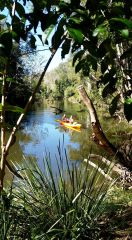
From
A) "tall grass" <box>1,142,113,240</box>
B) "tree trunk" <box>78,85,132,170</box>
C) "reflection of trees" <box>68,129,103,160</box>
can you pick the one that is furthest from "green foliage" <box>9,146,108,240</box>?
"reflection of trees" <box>68,129,103,160</box>

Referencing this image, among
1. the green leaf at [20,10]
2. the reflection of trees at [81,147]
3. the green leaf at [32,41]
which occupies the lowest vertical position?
the reflection of trees at [81,147]

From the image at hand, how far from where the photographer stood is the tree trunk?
627 centimetres

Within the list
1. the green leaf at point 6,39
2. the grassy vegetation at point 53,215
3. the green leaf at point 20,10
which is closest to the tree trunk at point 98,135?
the grassy vegetation at point 53,215

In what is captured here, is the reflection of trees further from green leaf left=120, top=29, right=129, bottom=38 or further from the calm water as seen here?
green leaf left=120, top=29, right=129, bottom=38

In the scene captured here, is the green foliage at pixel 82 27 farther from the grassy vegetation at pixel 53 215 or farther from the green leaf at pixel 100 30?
the grassy vegetation at pixel 53 215

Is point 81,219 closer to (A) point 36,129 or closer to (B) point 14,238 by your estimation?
(B) point 14,238

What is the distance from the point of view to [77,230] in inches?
109

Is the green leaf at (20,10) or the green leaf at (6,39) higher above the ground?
the green leaf at (20,10)

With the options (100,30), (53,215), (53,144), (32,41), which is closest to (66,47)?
(100,30)

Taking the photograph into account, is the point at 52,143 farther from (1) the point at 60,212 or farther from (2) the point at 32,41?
(2) the point at 32,41

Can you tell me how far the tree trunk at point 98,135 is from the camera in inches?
247

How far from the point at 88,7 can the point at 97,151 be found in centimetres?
1383

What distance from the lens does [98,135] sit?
645 cm

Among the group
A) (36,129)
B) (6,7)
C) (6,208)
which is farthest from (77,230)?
(36,129)
